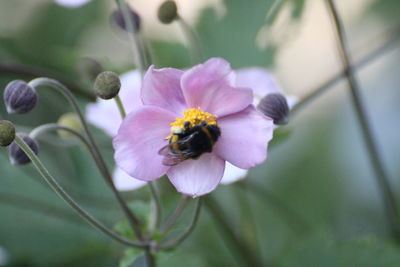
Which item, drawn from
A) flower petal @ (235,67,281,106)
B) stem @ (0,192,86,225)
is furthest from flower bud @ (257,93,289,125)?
stem @ (0,192,86,225)

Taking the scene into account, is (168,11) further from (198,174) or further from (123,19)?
(198,174)

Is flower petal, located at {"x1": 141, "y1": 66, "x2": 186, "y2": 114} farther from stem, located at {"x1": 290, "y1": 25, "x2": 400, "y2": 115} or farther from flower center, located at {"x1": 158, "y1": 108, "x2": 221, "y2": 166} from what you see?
stem, located at {"x1": 290, "y1": 25, "x2": 400, "y2": 115}

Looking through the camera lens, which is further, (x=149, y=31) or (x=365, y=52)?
(x=149, y=31)

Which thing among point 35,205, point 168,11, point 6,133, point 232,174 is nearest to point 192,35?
point 168,11

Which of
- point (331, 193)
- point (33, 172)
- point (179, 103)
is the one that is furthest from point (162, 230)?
point (331, 193)

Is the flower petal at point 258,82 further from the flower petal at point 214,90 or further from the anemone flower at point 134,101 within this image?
the flower petal at point 214,90

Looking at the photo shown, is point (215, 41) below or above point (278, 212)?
above

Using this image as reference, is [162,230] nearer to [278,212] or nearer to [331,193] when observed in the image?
[278,212]
